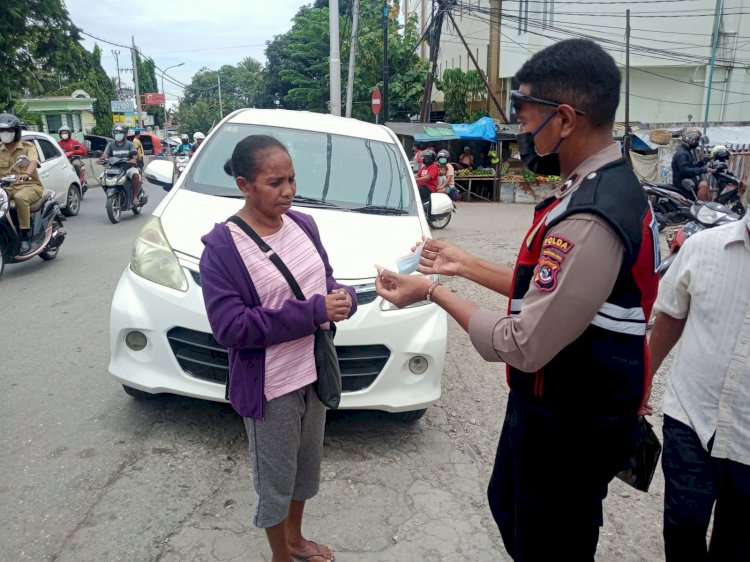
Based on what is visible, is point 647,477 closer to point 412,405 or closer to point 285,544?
point 285,544

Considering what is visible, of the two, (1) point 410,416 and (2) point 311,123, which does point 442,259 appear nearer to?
(1) point 410,416

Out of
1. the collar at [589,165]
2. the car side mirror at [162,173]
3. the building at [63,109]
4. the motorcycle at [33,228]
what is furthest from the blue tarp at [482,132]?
the building at [63,109]

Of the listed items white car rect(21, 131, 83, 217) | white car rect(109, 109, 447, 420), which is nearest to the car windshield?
white car rect(109, 109, 447, 420)

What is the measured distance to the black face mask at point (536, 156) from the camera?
5.75 ft

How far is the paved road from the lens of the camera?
268 centimetres

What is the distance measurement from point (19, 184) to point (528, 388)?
7.42 metres

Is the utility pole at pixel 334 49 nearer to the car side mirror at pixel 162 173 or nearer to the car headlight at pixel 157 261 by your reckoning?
the car side mirror at pixel 162 173

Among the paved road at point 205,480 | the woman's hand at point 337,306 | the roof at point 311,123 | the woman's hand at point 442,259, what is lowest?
the paved road at point 205,480

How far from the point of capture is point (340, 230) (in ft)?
12.4

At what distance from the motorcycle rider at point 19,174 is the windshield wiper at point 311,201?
184 inches

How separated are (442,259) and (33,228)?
6.88 m

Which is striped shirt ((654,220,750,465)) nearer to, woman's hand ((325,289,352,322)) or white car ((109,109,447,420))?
woman's hand ((325,289,352,322))

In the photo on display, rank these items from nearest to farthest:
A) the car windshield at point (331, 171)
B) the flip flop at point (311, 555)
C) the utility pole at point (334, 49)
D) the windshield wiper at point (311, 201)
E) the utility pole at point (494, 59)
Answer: the flip flop at point (311, 555) → the windshield wiper at point (311, 201) → the car windshield at point (331, 171) → the utility pole at point (334, 49) → the utility pole at point (494, 59)

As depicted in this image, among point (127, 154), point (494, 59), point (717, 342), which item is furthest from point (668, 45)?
point (717, 342)
